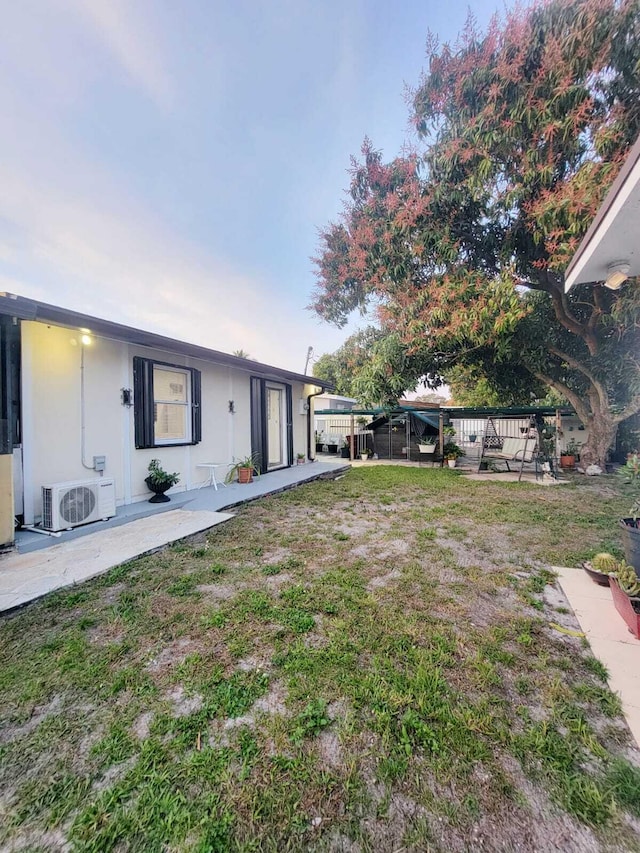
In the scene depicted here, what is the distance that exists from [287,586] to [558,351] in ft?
29.5

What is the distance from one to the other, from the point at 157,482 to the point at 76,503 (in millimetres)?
1269

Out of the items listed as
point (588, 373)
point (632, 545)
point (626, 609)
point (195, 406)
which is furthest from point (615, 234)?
point (588, 373)

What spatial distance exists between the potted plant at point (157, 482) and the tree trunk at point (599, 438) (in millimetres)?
10048

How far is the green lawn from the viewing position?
3.88 feet

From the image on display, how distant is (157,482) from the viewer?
5332 mm

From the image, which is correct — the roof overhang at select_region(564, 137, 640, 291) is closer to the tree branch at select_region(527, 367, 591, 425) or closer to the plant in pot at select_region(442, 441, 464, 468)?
the tree branch at select_region(527, 367, 591, 425)

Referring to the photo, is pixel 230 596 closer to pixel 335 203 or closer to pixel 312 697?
pixel 312 697

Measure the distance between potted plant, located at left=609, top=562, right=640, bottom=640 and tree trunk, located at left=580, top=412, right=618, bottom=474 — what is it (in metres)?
7.88

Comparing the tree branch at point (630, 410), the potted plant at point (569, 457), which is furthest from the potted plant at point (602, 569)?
the potted plant at point (569, 457)

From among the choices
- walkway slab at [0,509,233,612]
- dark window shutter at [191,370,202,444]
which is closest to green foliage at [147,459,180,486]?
walkway slab at [0,509,233,612]

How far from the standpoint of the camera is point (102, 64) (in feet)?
18.7

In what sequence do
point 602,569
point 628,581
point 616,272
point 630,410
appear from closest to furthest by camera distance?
point 628,581 < point 602,569 < point 616,272 < point 630,410

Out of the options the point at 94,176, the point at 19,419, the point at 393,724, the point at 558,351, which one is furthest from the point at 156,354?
the point at 558,351

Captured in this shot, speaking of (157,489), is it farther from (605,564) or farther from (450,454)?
(450,454)
